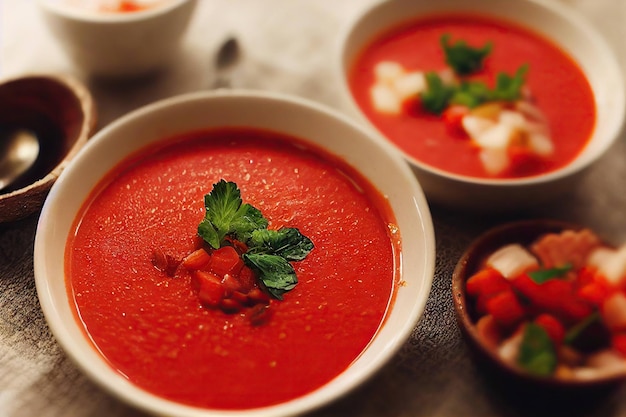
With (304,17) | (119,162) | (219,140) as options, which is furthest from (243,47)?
(119,162)

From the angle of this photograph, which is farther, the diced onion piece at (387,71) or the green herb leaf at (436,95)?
the diced onion piece at (387,71)

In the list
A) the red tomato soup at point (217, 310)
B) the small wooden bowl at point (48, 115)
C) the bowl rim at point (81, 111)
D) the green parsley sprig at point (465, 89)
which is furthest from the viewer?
the green parsley sprig at point (465, 89)

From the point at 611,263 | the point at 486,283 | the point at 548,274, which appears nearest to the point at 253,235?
the point at 486,283

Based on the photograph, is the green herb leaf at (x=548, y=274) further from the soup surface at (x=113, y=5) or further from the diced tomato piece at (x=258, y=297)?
the soup surface at (x=113, y=5)

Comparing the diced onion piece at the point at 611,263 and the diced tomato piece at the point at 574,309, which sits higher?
the diced onion piece at the point at 611,263

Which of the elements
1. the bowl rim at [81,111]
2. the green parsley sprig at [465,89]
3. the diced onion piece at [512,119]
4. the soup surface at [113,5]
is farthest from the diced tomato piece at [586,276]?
the soup surface at [113,5]
